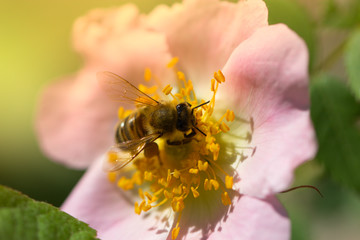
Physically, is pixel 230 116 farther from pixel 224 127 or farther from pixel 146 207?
pixel 146 207

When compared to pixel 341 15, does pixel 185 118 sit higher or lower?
higher

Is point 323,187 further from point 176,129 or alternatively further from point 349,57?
point 176,129

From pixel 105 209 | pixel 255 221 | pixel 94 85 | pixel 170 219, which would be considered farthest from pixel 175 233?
pixel 94 85

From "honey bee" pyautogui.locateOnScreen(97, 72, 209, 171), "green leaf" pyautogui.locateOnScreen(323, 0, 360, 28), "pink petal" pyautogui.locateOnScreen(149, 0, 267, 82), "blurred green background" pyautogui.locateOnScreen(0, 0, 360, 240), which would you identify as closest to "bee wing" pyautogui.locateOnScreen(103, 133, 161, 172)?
"honey bee" pyautogui.locateOnScreen(97, 72, 209, 171)

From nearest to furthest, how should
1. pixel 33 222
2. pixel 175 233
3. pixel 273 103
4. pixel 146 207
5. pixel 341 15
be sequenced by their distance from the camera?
pixel 33 222
pixel 273 103
pixel 175 233
pixel 146 207
pixel 341 15

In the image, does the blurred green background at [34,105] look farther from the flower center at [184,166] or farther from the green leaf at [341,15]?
the flower center at [184,166]

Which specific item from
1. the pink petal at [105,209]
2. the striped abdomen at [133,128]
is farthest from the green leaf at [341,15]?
the pink petal at [105,209]
